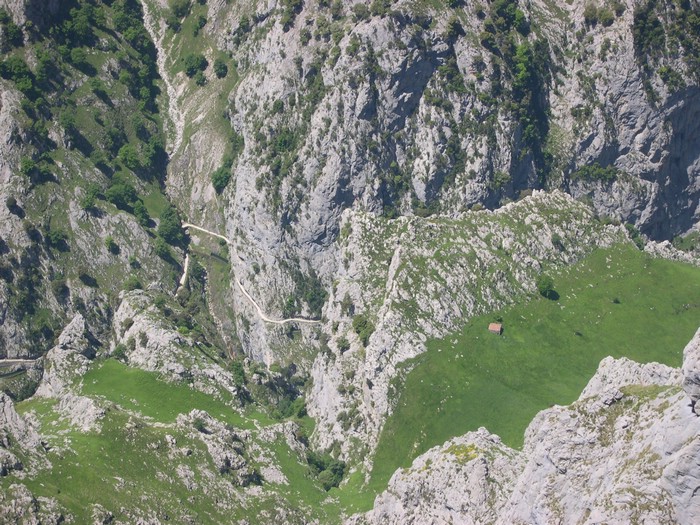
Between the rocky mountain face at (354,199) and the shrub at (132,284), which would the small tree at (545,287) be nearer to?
the rocky mountain face at (354,199)

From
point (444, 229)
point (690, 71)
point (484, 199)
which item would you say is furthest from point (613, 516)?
point (690, 71)

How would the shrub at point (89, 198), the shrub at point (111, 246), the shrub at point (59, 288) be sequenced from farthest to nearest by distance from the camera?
the shrub at point (89, 198) < the shrub at point (111, 246) < the shrub at point (59, 288)

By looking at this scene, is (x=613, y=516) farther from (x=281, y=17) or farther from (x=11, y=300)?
(x=281, y=17)

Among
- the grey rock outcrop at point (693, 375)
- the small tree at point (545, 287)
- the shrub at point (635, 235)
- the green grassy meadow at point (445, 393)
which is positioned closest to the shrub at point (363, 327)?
the green grassy meadow at point (445, 393)

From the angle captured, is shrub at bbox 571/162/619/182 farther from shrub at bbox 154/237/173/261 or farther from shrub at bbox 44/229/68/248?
shrub at bbox 44/229/68/248

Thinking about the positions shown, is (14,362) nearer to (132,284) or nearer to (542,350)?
(132,284)
